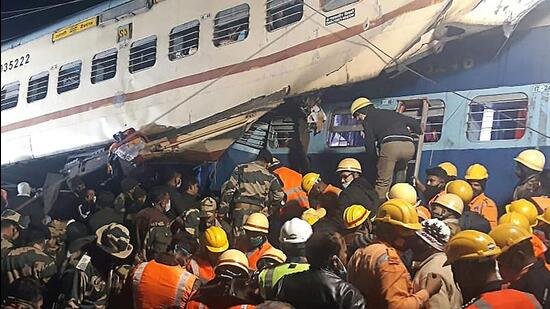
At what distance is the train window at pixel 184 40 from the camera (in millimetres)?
3246

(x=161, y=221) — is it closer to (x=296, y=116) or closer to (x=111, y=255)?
(x=111, y=255)

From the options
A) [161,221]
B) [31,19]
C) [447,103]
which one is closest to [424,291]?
[447,103]

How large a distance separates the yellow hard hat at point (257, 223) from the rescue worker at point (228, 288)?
0.11m

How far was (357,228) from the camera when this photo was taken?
2.70 metres

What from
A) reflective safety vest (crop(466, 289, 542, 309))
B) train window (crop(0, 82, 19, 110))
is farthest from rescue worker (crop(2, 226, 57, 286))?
reflective safety vest (crop(466, 289, 542, 309))

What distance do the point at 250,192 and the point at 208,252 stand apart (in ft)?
0.93

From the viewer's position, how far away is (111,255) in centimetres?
319

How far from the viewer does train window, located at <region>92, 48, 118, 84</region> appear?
3422 mm

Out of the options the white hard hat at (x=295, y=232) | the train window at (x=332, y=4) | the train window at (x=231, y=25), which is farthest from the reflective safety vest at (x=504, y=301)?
the train window at (x=231, y=25)

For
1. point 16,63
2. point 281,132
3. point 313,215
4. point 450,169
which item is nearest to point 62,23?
point 16,63

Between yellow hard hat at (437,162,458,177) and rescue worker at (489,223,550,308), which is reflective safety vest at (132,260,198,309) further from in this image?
rescue worker at (489,223,550,308)

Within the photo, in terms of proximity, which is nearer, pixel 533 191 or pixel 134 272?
pixel 533 191

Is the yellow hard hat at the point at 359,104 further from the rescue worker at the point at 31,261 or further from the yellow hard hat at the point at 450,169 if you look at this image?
the rescue worker at the point at 31,261

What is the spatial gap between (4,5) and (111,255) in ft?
4.02
